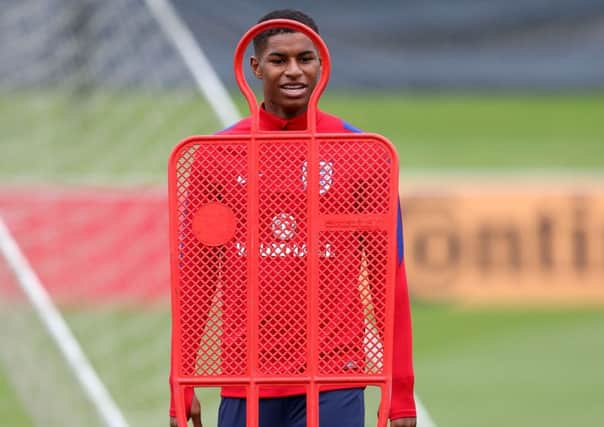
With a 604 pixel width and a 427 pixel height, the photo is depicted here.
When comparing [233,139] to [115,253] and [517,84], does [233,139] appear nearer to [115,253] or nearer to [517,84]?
[115,253]

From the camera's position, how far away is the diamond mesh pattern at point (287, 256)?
3.38m

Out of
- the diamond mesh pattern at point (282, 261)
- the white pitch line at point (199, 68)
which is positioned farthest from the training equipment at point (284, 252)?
the white pitch line at point (199, 68)

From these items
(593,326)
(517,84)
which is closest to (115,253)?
(593,326)

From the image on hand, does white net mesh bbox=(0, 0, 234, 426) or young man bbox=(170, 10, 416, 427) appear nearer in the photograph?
young man bbox=(170, 10, 416, 427)

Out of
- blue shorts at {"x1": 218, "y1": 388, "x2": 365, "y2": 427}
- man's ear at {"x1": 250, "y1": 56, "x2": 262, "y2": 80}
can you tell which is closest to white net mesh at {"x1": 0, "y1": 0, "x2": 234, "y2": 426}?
blue shorts at {"x1": 218, "y1": 388, "x2": 365, "y2": 427}

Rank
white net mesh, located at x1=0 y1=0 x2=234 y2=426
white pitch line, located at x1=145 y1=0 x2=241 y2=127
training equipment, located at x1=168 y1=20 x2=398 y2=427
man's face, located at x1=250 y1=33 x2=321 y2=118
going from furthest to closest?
white net mesh, located at x1=0 y1=0 x2=234 y2=426 → white pitch line, located at x1=145 y1=0 x2=241 y2=127 → man's face, located at x1=250 y1=33 x2=321 y2=118 → training equipment, located at x1=168 y1=20 x2=398 y2=427

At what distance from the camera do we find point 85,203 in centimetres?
920

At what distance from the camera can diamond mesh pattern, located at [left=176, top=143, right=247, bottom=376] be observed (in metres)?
3.40

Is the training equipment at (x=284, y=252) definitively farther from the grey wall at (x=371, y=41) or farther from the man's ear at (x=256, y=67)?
the grey wall at (x=371, y=41)

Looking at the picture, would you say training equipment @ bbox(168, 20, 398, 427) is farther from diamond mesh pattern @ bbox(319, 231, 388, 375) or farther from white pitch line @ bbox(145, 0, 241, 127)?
white pitch line @ bbox(145, 0, 241, 127)

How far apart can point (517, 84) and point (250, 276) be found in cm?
836

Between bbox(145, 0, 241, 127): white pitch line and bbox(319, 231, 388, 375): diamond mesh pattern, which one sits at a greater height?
bbox(145, 0, 241, 127): white pitch line

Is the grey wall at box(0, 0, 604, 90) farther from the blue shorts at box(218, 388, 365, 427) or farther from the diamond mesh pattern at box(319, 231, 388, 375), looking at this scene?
the diamond mesh pattern at box(319, 231, 388, 375)

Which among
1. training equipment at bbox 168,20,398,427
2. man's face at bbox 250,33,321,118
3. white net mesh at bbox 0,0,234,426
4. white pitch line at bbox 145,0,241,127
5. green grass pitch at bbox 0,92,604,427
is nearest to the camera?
training equipment at bbox 168,20,398,427
